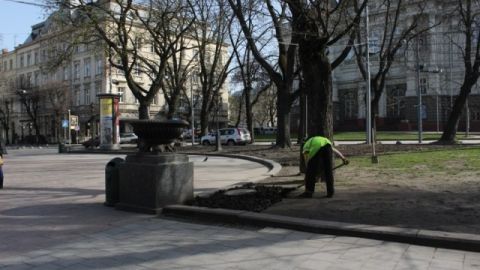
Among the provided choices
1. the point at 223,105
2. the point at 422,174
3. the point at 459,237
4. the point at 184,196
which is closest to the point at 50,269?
the point at 184,196

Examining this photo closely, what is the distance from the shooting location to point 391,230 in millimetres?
7059

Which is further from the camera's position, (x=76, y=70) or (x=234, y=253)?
(x=76, y=70)

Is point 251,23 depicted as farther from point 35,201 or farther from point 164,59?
point 35,201

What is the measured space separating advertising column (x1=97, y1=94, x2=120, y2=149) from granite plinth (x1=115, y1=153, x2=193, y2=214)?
30.0m

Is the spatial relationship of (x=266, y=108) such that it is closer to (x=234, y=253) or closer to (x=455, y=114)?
(x=455, y=114)

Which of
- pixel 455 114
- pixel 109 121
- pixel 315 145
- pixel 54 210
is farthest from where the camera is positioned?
pixel 109 121

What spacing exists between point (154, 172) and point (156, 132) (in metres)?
0.73

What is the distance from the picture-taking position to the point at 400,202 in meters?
9.22

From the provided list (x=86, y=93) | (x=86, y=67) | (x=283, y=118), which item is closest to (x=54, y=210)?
(x=283, y=118)

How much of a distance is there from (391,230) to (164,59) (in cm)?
2859

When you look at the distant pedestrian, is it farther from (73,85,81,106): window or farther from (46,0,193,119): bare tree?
(73,85,81,106): window

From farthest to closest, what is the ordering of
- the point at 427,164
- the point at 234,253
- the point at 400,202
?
the point at 427,164 < the point at 400,202 < the point at 234,253

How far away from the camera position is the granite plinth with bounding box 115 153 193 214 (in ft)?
30.6

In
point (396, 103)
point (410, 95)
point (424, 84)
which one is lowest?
point (396, 103)
